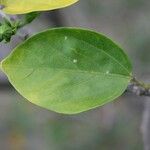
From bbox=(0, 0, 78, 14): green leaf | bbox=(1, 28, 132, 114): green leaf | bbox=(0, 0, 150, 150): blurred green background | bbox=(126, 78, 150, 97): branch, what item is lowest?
bbox=(0, 0, 150, 150): blurred green background

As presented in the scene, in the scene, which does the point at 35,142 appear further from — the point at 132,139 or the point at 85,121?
the point at 132,139

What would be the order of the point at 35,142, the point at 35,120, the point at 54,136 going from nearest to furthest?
the point at 54,136
the point at 35,120
the point at 35,142

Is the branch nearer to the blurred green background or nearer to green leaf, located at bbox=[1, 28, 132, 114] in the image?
green leaf, located at bbox=[1, 28, 132, 114]

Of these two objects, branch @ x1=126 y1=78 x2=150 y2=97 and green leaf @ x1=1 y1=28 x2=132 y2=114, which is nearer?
green leaf @ x1=1 y1=28 x2=132 y2=114

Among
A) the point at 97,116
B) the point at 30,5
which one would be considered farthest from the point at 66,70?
the point at 97,116

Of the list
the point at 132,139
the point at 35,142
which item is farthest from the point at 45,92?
the point at 35,142

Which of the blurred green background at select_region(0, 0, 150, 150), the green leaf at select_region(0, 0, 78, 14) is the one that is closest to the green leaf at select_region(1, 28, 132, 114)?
the green leaf at select_region(0, 0, 78, 14)

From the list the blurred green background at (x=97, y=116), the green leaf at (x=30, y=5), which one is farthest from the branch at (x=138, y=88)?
Answer: the blurred green background at (x=97, y=116)
